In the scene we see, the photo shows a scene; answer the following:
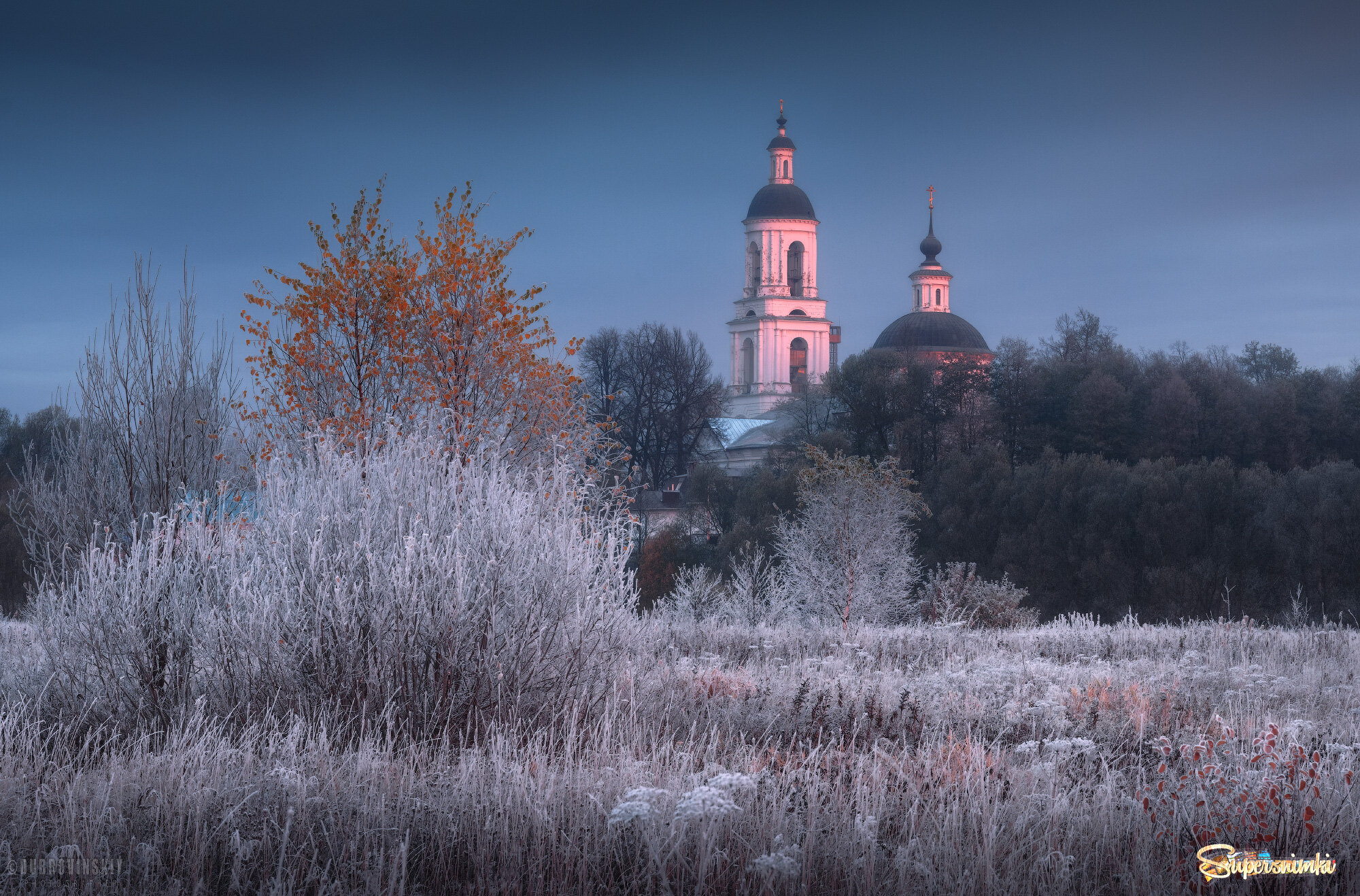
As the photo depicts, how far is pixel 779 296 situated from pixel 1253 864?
8031cm

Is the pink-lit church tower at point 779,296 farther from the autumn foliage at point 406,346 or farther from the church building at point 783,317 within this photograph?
the autumn foliage at point 406,346

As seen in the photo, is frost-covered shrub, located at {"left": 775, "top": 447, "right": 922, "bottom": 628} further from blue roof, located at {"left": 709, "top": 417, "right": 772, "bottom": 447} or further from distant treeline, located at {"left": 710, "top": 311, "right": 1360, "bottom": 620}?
blue roof, located at {"left": 709, "top": 417, "right": 772, "bottom": 447}

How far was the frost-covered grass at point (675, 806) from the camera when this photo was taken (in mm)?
4176

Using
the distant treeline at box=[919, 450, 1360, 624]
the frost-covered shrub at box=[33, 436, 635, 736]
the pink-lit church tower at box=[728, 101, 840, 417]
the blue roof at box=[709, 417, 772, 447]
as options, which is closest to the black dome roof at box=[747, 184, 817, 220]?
the pink-lit church tower at box=[728, 101, 840, 417]

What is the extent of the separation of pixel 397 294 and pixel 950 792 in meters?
7.46

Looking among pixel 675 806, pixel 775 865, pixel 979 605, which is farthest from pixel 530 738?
pixel 979 605

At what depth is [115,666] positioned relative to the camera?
678cm

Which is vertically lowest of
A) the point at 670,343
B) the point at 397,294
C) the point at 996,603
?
the point at 996,603

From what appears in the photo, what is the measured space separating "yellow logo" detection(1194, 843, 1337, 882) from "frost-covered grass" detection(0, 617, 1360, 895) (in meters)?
0.06

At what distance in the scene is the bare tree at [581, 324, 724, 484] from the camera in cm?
5366

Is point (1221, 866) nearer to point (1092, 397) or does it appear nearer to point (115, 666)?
point (115, 666)

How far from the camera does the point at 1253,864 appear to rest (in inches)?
159

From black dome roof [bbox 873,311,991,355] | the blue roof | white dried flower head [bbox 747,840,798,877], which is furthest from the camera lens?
black dome roof [bbox 873,311,991,355]

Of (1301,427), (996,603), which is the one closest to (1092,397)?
(1301,427)
